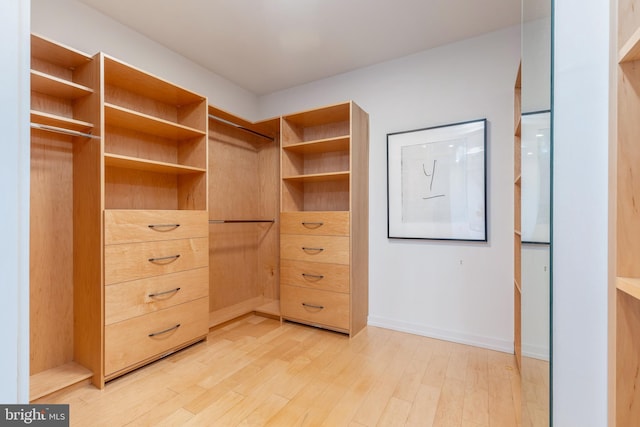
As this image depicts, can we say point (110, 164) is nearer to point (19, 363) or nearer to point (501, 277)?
point (19, 363)

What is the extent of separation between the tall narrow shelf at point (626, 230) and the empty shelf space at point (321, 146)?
1924 mm

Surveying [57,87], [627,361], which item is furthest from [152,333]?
[627,361]

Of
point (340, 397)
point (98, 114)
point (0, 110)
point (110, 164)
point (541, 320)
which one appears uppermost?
point (98, 114)

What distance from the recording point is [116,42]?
6.67ft

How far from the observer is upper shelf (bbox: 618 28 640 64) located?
42cm

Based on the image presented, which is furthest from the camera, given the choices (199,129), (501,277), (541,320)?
(199,129)

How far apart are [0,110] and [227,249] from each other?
8.42 feet

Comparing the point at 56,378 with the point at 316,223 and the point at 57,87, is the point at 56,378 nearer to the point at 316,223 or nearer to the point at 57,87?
the point at 57,87

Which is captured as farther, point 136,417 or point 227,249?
point 227,249

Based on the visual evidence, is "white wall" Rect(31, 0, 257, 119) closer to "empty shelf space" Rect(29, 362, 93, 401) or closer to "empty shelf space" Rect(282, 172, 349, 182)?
"empty shelf space" Rect(282, 172, 349, 182)

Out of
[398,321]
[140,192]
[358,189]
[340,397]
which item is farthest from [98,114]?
[398,321]

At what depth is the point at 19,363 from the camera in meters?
0.40

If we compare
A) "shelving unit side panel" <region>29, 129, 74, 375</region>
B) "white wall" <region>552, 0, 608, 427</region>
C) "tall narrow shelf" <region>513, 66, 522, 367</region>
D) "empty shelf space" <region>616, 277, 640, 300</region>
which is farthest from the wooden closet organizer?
"empty shelf space" <region>616, 277, 640, 300</region>

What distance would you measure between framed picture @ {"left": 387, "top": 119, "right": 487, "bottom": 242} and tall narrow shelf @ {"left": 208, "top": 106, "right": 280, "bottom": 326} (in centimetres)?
126
